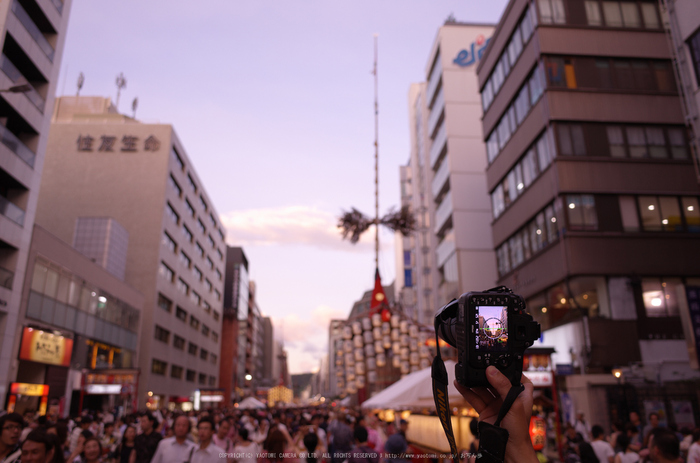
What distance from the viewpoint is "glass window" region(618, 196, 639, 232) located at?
2395cm

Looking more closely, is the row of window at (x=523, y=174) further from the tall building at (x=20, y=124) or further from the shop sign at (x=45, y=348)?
the shop sign at (x=45, y=348)

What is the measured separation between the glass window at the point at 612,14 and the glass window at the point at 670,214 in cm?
959

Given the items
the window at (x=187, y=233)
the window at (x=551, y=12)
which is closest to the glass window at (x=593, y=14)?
the window at (x=551, y=12)

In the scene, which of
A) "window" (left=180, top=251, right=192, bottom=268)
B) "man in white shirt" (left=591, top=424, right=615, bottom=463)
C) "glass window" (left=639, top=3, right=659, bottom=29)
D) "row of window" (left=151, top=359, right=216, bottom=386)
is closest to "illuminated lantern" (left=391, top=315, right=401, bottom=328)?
"man in white shirt" (left=591, top=424, right=615, bottom=463)

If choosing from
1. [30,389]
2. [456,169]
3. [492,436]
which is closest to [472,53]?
[456,169]

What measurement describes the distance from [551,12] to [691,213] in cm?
1213

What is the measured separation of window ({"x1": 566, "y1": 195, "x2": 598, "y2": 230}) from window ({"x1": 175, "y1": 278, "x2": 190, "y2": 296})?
43.7 metres

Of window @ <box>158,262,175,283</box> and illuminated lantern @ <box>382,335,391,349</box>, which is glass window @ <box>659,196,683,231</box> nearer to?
illuminated lantern @ <box>382,335,391,349</box>

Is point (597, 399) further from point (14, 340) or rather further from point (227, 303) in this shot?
point (227, 303)

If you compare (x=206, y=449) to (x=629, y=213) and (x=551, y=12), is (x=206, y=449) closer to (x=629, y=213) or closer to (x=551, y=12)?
(x=629, y=213)

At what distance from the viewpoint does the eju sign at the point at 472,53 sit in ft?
143

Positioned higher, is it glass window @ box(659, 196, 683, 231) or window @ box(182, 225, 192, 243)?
window @ box(182, 225, 192, 243)

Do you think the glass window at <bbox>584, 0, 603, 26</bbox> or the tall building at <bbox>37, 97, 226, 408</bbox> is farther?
the tall building at <bbox>37, 97, 226, 408</bbox>

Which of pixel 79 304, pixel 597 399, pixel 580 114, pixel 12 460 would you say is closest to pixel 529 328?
pixel 12 460
